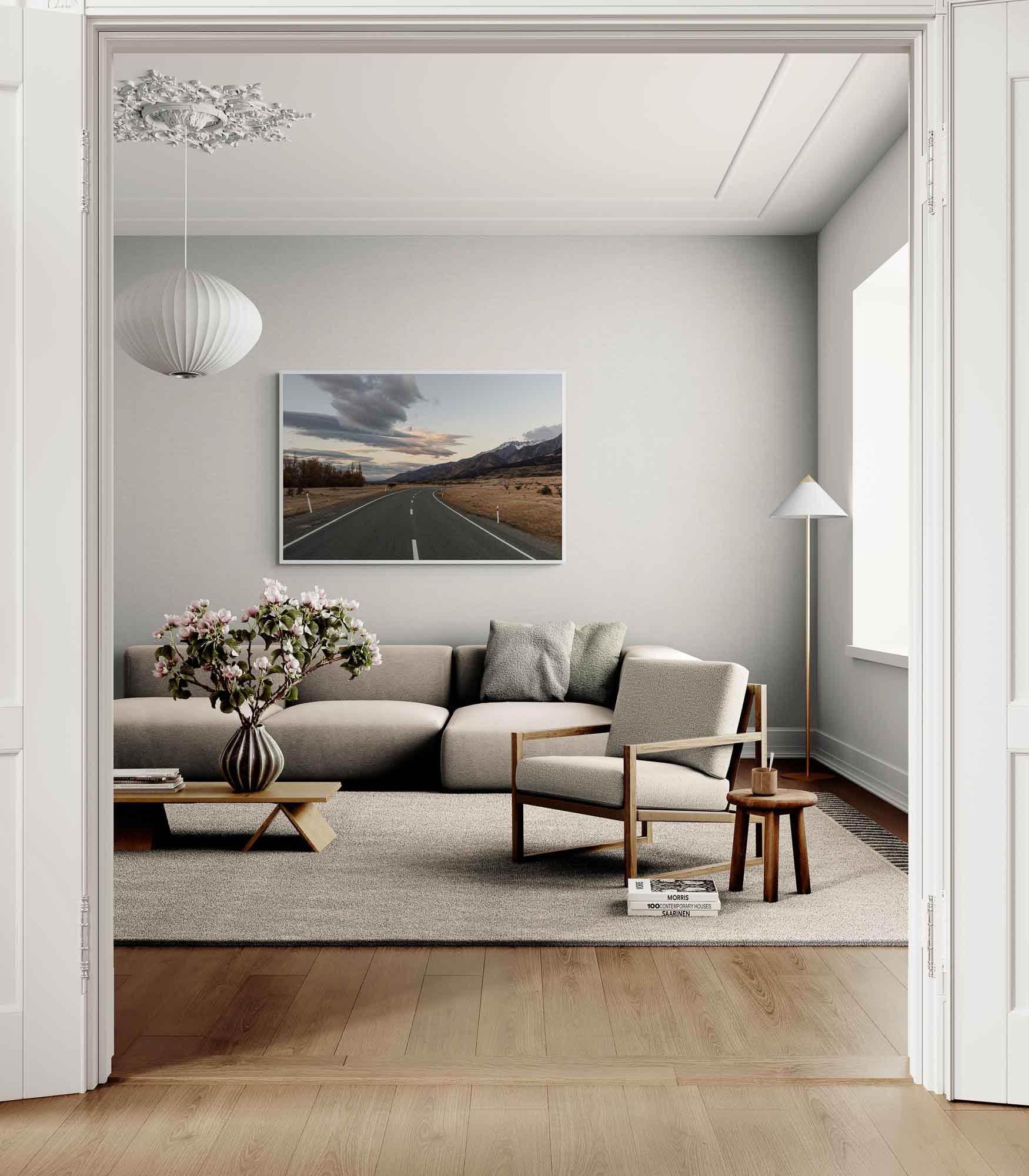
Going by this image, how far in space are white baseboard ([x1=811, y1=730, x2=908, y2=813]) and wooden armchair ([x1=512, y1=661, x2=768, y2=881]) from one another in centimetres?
136

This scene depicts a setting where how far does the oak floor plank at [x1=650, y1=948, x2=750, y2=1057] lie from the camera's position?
2402 mm

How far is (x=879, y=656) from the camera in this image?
5.51 metres

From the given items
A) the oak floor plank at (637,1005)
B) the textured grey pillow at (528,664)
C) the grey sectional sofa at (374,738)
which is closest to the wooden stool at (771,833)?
the oak floor plank at (637,1005)

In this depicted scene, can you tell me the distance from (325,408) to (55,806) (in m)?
4.82

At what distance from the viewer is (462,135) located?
5.19 meters

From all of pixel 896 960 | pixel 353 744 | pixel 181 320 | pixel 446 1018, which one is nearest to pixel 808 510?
pixel 353 744

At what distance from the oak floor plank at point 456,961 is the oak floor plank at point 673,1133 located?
2.58 feet

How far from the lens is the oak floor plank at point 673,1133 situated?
1.89 metres

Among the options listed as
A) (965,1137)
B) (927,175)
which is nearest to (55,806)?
(965,1137)

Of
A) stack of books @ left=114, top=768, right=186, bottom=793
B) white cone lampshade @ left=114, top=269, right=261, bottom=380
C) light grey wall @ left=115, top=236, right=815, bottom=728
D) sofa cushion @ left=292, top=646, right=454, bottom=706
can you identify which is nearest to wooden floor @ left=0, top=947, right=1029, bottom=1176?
stack of books @ left=114, top=768, right=186, bottom=793

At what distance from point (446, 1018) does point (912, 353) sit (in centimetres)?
183

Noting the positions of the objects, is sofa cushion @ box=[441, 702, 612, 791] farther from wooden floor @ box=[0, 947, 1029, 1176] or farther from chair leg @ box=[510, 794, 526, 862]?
wooden floor @ box=[0, 947, 1029, 1176]

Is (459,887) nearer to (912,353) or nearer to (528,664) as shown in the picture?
(912,353)

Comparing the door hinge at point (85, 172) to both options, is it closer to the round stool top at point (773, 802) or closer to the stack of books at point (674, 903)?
the stack of books at point (674, 903)
